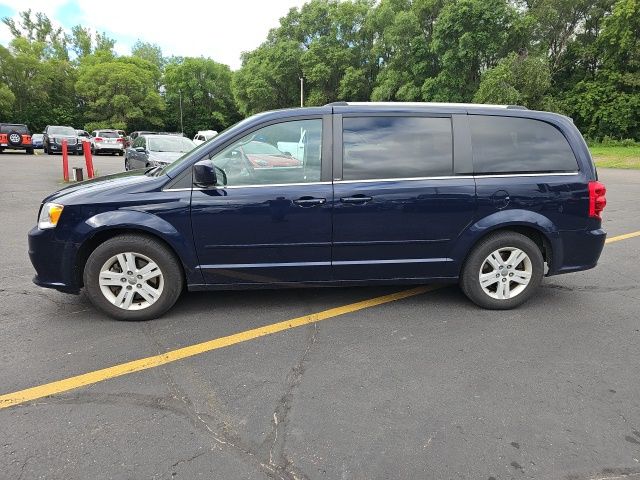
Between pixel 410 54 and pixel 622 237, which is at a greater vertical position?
pixel 410 54

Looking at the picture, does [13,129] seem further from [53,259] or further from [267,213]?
[267,213]

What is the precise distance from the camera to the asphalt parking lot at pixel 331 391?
238 cm

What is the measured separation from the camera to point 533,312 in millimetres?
4340

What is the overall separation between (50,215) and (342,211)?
7.85 ft

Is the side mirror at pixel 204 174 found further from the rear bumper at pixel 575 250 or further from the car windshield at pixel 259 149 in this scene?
the rear bumper at pixel 575 250

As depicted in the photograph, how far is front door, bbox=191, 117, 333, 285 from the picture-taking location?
3891 mm

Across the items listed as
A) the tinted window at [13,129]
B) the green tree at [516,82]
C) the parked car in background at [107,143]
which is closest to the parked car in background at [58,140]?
the tinted window at [13,129]

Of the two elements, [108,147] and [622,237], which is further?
[108,147]

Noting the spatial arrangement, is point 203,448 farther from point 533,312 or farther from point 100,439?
point 533,312

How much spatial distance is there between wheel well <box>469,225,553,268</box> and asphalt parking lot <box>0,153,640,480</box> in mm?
501

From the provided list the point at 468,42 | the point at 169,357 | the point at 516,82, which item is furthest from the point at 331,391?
the point at 468,42

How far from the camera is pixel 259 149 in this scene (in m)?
4.18

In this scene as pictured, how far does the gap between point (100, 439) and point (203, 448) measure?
567 mm

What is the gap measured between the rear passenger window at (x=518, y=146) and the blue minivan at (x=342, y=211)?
0.04ft
